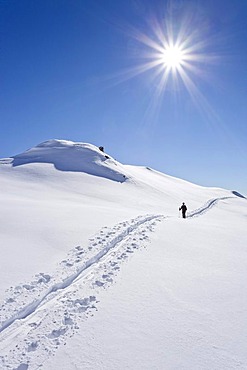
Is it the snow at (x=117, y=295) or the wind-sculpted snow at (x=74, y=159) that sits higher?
the wind-sculpted snow at (x=74, y=159)

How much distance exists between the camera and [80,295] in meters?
6.45

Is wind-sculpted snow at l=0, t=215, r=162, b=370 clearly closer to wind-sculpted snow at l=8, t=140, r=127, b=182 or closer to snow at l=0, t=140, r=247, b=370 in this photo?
snow at l=0, t=140, r=247, b=370

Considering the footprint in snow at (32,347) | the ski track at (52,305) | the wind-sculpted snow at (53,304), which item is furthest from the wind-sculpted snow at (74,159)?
the footprint in snow at (32,347)

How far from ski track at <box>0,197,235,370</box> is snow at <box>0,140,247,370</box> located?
0.02m

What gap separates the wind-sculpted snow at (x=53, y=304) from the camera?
179 inches

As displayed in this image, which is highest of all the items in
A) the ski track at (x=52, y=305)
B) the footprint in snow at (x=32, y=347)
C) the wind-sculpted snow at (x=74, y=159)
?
the wind-sculpted snow at (x=74, y=159)

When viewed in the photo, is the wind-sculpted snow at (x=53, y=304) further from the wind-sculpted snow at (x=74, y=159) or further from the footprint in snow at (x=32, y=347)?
the wind-sculpted snow at (x=74, y=159)

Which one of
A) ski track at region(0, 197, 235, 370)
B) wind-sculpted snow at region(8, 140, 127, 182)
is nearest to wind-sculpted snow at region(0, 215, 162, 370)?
ski track at region(0, 197, 235, 370)

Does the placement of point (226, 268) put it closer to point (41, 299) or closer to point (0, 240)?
point (41, 299)

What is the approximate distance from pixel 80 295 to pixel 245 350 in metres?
3.66

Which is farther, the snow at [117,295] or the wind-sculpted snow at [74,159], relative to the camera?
the wind-sculpted snow at [74,159]

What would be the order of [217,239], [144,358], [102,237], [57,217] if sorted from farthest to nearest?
1. [57,217]
2. [217,239]
3. [102,237]
4. [144,358]

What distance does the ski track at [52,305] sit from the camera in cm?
454

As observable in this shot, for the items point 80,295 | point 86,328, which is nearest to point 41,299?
point 80,295
